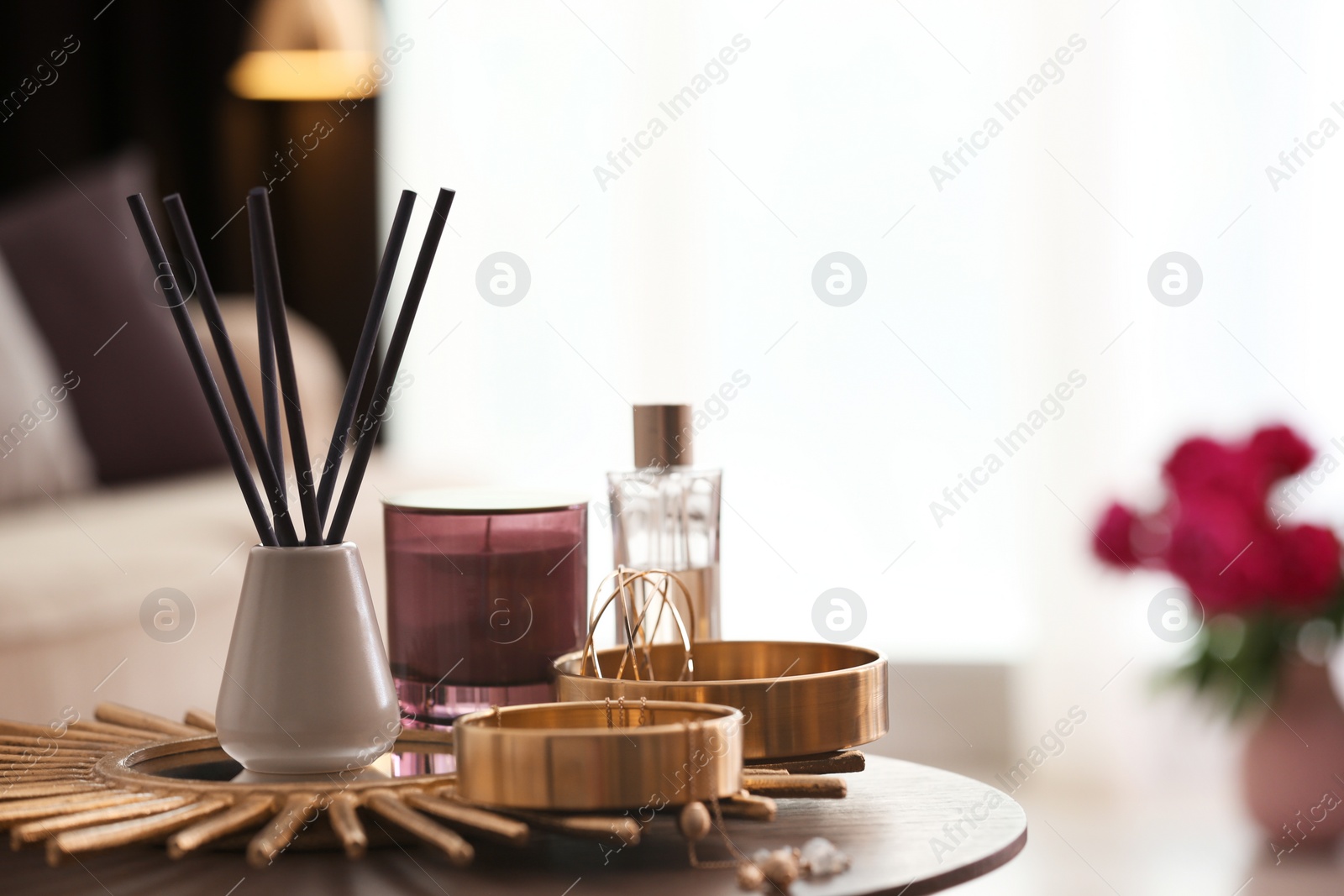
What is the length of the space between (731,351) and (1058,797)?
3.61 feet

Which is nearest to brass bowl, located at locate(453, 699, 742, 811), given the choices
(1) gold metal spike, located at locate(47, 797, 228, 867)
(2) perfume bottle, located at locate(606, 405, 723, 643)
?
(1) gold metal spike, located at locate(47, 797, 228, 867)

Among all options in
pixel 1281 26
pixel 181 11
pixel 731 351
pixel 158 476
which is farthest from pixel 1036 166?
pixel 181 11

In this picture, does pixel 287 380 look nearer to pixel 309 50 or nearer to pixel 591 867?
pixel 591 867

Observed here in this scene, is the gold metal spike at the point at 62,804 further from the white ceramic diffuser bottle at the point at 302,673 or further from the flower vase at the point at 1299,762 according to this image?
the flower vase at the point at 1299,762

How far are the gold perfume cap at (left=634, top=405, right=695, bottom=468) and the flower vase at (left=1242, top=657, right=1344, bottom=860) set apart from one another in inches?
60.3

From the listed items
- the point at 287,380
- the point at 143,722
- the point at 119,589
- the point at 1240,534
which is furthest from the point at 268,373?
the point at 1240,534

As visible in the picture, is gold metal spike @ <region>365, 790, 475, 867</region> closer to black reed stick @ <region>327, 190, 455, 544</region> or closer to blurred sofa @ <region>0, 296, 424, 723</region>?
black reed stick @ <region>327, 190, 455, 544</region>

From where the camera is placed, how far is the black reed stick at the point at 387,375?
69 centimetres

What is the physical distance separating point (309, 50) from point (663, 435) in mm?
2415

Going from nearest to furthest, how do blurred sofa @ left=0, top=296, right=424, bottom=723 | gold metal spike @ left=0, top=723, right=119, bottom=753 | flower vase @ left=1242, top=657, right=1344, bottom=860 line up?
1. gold metal spike @ left=0, top=723, right=119, bottom=753
2. blurred sofa @ left=0, top=296, right=424, bottom=723
3. flower vase @ left=1242, top=657, right=1344, bottom=860

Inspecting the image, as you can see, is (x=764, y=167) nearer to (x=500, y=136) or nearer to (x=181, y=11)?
(x=500, y=136)

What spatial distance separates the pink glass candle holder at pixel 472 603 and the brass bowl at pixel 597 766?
0.21 metres

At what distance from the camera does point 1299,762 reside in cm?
203

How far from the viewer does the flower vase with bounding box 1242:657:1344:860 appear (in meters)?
2.02
